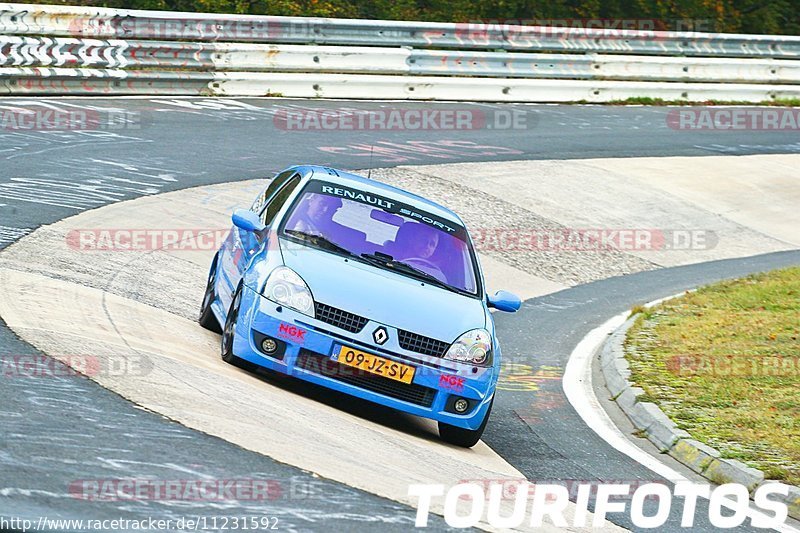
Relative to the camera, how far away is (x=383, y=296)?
338 inches

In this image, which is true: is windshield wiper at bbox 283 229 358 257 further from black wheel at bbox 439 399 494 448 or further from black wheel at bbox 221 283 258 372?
black wheel at bbox 439 399 494 448

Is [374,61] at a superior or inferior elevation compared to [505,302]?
superior

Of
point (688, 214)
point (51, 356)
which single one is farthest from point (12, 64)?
point (51, 356)

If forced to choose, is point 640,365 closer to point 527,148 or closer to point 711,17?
point 527,148

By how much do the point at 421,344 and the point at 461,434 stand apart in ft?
2.42

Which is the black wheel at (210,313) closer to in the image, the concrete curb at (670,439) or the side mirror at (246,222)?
the side mirror at (246,222)

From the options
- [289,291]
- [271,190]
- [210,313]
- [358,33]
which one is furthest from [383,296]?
[358,33]

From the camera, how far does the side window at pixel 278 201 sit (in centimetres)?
973

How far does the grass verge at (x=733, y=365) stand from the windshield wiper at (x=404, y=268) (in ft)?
7.12

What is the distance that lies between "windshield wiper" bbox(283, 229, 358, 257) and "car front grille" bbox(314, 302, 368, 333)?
2.62 feet

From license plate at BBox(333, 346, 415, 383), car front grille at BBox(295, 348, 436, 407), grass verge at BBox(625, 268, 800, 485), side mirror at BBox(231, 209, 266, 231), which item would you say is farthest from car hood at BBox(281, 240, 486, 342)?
grass verge at BBox(625, 268, 800, 485)

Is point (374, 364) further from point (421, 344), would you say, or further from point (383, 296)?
point (383, 296)

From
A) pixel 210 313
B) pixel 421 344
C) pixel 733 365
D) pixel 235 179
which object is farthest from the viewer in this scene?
pixel 235 179

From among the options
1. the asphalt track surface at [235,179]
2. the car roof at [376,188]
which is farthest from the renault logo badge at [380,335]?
the car roof at [376,188]
